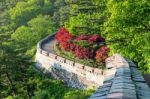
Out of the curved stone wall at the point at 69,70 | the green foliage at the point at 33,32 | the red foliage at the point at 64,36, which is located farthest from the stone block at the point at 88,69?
the green foliage at the point at 33,32

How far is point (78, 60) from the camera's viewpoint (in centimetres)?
4044

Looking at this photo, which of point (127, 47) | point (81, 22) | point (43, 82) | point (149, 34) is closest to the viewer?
point (149, 34)

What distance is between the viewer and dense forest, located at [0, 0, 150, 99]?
22922 mm

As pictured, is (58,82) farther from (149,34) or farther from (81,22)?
(149,34)

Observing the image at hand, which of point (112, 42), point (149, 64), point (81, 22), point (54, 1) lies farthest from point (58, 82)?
point (54, 1)

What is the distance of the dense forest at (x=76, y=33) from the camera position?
75.2ft

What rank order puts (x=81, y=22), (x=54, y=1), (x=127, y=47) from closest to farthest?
(x=127, y=47) < (x=81, y=22) < (x=54, y=1)

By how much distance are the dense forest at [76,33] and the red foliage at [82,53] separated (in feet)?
6.72

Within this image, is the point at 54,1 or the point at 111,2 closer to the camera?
the point at 111,2

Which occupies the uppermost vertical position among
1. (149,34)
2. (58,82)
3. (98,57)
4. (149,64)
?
(149,34)

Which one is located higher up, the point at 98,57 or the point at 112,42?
the point at 112,42

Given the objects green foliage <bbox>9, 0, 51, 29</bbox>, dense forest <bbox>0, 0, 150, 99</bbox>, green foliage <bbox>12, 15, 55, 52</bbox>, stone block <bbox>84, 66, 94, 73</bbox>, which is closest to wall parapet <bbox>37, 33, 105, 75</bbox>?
stone block <bbox>84, 66, 94, 73</bbox>

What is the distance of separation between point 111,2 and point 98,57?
39.8 feet

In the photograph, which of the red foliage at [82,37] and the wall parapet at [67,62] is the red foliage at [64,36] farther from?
the red foliage at [82,37]
